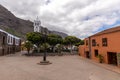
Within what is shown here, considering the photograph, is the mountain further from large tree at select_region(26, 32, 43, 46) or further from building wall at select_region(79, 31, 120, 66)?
building wall at select_region(79, 31, 120, 66)

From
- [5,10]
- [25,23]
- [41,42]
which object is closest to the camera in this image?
[41,42]

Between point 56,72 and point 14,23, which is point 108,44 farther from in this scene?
point 14,23

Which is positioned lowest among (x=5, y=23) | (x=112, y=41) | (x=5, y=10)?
(x=112, y=41)

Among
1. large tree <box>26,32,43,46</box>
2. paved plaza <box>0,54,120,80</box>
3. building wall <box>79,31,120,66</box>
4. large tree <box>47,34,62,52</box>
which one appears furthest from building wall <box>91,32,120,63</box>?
large tree <box>26,32,43,46</box>

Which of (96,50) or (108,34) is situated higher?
(108,34)

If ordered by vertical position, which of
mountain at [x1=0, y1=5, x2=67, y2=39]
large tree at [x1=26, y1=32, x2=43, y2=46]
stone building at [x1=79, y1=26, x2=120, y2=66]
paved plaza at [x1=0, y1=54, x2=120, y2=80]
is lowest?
paved plaza at [x1=0, y1=54, x2=120, y2=80]

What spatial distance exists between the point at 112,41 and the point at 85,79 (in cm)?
1066

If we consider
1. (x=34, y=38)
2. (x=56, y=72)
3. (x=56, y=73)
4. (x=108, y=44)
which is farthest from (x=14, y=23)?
(x=56, y=73)

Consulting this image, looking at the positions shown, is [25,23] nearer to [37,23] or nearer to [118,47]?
[37,23]

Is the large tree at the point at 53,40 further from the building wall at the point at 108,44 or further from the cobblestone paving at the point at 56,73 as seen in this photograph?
the cobblestone paving at the point at 56,73

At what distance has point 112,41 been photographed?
1980 cm

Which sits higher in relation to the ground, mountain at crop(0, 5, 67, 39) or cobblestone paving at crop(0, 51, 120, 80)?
mountain at crop(0, 5, 67, 39)

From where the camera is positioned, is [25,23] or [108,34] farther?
[25,23]

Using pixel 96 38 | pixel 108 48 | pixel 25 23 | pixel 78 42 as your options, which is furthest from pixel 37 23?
pixel 25 23
